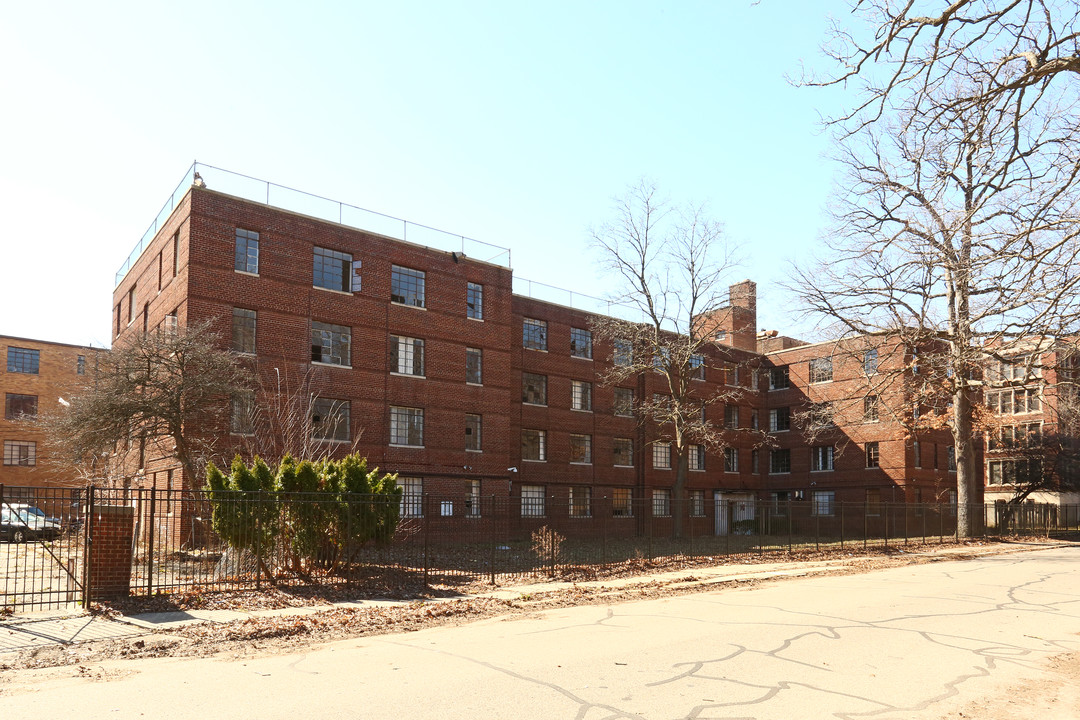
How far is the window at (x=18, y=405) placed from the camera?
181 ft

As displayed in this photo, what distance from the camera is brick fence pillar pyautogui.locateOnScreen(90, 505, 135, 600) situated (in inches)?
507

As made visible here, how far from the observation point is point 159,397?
75.4 ft

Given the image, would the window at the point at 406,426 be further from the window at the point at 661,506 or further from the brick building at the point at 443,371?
the window at the point at 661,506

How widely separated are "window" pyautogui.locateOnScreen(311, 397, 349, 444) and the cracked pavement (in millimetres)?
19271

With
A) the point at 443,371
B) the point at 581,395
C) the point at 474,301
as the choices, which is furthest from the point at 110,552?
the point at 581,395

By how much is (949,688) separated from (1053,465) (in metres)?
48.3

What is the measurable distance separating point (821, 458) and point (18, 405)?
5459 cm

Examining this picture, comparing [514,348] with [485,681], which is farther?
[514,348]

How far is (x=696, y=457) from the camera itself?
49.8 metres

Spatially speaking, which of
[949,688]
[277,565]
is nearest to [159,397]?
[277,565]

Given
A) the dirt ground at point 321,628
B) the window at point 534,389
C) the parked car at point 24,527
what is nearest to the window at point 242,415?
the parked car at point 24,527

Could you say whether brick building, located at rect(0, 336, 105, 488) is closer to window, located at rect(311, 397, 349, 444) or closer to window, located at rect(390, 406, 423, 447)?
window, located at rect(311, 397, 349, 444)

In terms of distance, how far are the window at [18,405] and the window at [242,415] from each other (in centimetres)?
3641

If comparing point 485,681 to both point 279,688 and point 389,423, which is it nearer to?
point 279,688
